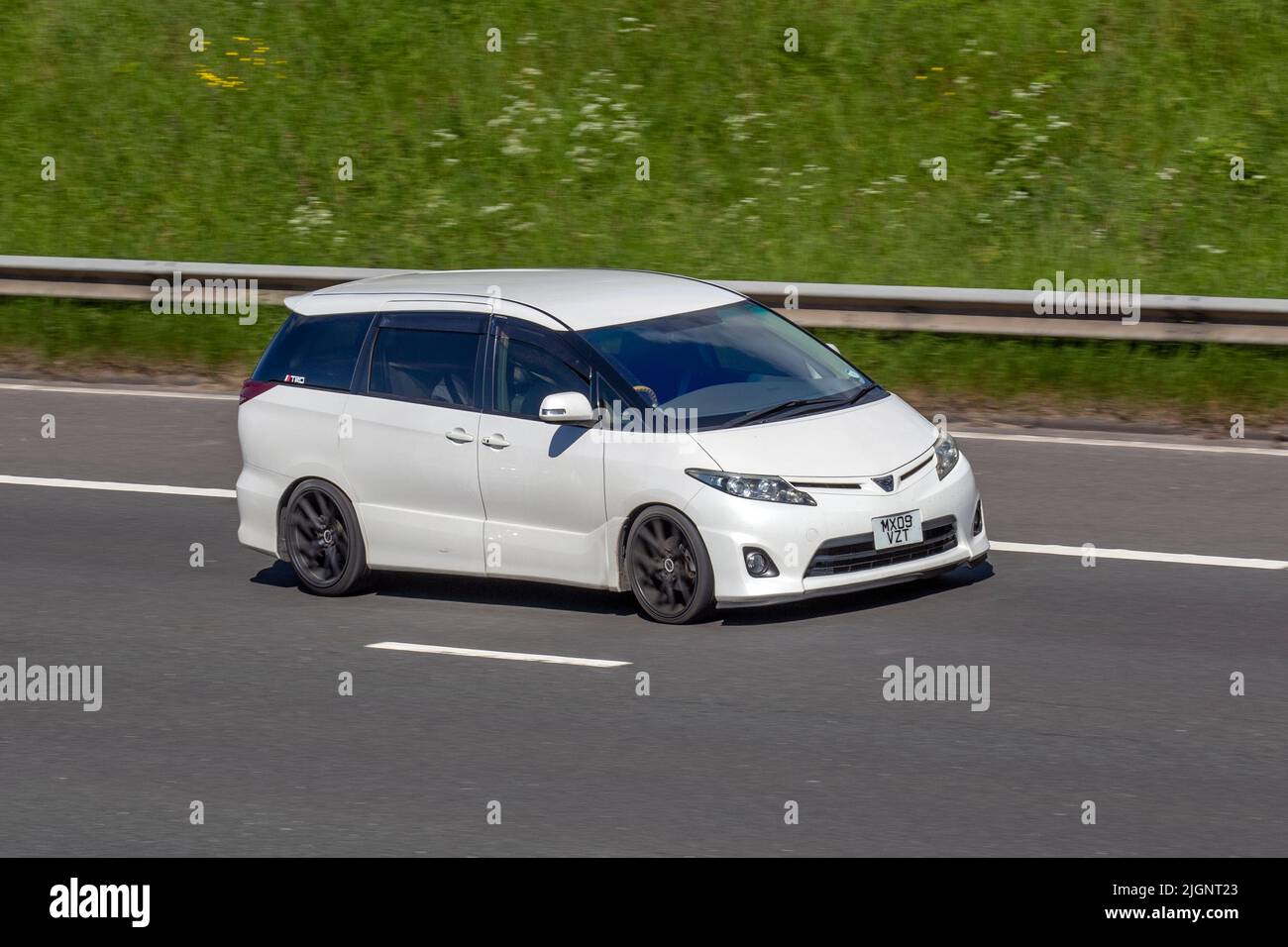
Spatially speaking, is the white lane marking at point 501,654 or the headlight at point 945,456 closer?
the white lane marking at point 501,654

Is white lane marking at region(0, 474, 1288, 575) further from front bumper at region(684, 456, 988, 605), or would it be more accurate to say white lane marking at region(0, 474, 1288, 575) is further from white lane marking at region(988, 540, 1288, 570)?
front bumper at region(684, 456, 988, 605)

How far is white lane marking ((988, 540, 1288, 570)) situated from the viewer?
1053 centimetres

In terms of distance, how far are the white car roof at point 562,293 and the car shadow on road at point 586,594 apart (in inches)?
56.4

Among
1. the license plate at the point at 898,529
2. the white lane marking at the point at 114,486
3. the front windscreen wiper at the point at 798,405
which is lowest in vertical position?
the license plate at the point at 898,529

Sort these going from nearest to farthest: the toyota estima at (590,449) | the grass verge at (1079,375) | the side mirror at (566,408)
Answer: the toyota estima at (590,449) < the side mirror at (566,408) < the grass verge at (1079,375)

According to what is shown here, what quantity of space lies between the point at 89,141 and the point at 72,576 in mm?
11489

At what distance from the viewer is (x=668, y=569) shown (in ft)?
31.3

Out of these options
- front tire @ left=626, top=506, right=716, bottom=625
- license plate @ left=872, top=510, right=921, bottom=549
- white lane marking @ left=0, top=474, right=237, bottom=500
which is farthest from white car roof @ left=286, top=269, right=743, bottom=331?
white lane marking @ left=0, top=474, right=237, bottom=500

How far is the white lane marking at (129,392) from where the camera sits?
1666cm

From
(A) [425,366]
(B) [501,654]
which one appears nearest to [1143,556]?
(B) [501,654]

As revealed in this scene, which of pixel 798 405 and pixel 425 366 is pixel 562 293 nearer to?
pixel 425 366

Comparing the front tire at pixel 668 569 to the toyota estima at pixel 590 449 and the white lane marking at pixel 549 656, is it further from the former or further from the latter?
the white lane marking at pixel 549 656

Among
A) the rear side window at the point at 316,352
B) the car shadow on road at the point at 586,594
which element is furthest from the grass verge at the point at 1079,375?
the rear side window at the point at 316,352

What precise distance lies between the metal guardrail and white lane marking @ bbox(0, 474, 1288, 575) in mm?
2937
